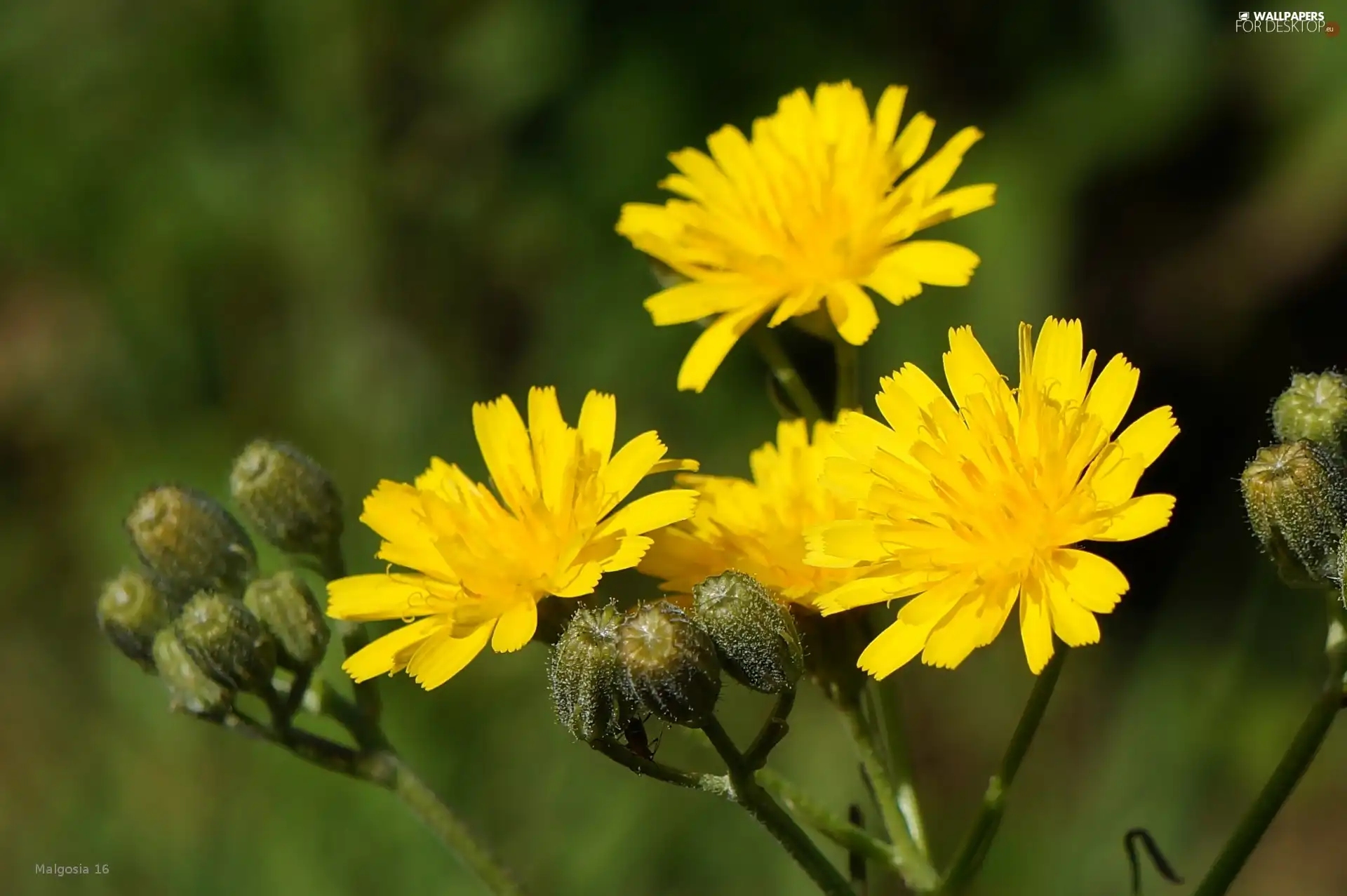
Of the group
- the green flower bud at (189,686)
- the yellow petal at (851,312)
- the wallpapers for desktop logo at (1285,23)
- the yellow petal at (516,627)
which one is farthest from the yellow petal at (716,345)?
the wallpapers for desktop logo at (1285,23)

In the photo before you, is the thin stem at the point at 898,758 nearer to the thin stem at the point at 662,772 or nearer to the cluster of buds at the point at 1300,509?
the thin stem at the point at 662,772

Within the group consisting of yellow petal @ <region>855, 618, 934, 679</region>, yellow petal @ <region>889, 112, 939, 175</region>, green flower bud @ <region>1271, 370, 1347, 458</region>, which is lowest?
yellow petal @ <region>855, 618, 934, 679</region>

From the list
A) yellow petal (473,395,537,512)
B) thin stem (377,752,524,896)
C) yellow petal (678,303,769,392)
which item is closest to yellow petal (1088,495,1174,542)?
yellow petal (678,303,769,392)

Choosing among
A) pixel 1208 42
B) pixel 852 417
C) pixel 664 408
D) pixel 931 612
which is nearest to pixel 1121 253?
pixel 1208 42

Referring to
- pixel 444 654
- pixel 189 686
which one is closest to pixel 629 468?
pixel 444 654

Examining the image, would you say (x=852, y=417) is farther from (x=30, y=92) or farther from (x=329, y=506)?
(x=30, y=92)

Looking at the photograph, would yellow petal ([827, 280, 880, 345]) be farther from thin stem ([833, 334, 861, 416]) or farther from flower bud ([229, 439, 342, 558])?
flower bud ([229, 439, 342, 558])
